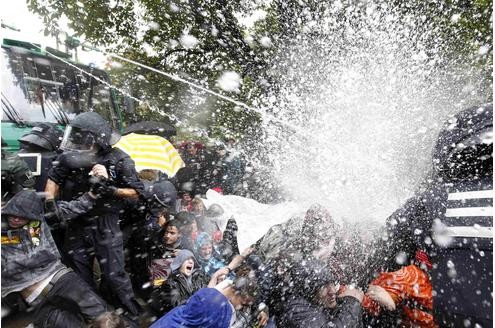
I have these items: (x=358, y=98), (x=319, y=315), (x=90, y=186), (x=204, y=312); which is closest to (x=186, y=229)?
(x=90, y=186)

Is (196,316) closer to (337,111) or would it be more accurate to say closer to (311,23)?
(337,111)

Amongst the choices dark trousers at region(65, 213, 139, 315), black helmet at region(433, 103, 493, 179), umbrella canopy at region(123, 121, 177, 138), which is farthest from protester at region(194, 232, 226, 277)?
umbrella canopy at region(123, 121, 177, 138)

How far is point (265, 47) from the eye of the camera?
8750 millimetres

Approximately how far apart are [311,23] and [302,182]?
12.8 feet

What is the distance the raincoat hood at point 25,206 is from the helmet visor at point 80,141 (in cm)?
73

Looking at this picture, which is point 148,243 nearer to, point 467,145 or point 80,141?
point 80,141

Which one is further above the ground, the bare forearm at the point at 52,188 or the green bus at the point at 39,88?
the green bus at the point at 39,88

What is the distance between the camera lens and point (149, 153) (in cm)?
479

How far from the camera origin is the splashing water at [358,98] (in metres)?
6.08

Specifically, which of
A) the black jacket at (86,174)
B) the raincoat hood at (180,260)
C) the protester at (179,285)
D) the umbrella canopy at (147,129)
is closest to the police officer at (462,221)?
the protester at (179,285)

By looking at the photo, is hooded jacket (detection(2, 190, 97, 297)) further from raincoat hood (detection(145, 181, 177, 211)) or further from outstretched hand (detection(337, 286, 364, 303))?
outstretched hand (detection(337, 286, 364, 303))

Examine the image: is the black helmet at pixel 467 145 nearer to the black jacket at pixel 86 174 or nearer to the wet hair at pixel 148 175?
the black jacket at pixel 86 174

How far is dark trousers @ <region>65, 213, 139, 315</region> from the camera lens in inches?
131

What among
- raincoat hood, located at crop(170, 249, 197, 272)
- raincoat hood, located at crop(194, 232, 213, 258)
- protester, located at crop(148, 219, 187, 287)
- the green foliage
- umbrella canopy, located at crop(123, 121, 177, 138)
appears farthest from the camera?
the green foliage
